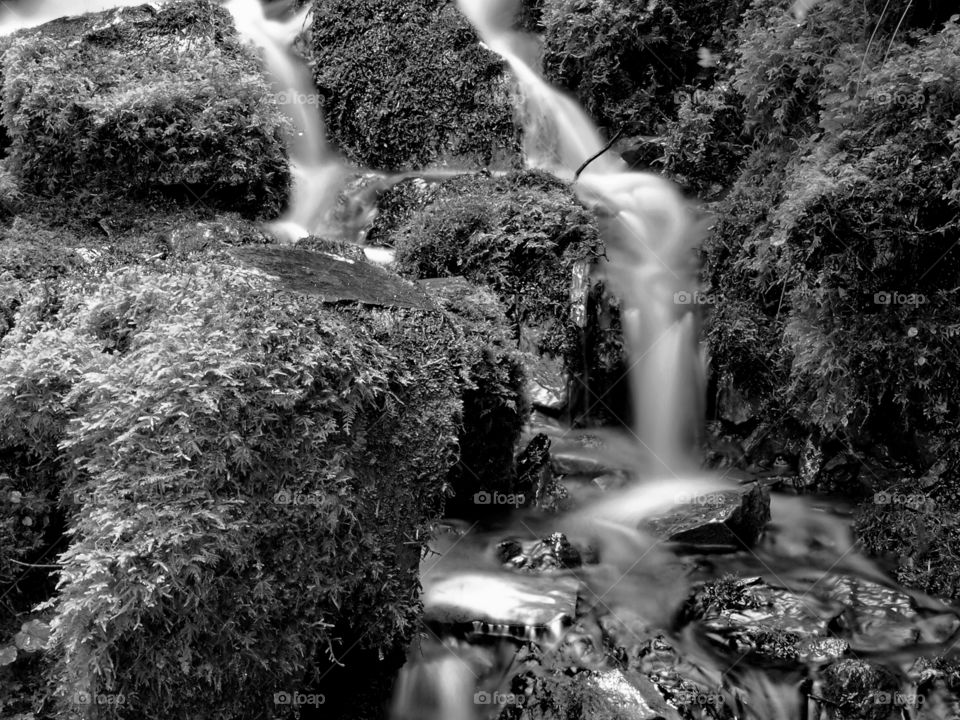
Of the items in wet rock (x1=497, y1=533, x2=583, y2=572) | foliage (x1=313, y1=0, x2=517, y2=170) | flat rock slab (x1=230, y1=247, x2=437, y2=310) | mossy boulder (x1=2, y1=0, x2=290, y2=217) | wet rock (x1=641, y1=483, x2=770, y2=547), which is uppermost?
foliage (x1=313, y1=0, x2=517, y2=170)

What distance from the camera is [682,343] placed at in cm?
702

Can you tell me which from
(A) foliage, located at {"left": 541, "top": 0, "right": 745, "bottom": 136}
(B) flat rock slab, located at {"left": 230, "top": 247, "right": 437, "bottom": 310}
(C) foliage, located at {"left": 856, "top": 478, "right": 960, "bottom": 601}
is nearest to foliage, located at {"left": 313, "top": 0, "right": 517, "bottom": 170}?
(A) foliage, located at {"left": 541, "top": 0, "right": 745, "bottom": 136}

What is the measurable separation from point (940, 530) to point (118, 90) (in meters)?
7.26

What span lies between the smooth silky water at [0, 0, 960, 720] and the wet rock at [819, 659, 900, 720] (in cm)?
17

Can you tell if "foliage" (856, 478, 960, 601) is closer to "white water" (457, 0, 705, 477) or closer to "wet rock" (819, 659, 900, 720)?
"wet rock" (819, 659, 900, 720)

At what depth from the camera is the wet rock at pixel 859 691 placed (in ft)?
13.1

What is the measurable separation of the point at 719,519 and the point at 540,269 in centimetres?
282

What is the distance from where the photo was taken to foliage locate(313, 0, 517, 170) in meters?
9.41

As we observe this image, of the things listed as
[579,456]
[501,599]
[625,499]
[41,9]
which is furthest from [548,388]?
[41,9]

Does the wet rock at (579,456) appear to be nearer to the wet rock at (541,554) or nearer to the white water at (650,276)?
the white water at (650,276)

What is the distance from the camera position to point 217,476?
2.85 m

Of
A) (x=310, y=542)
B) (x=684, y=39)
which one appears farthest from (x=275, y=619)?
(x=684, y=39)

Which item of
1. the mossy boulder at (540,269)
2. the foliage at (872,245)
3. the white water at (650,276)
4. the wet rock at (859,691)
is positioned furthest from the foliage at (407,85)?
the wet rock at (859,691)

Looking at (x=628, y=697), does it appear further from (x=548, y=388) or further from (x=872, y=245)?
(x=872, y=245)
